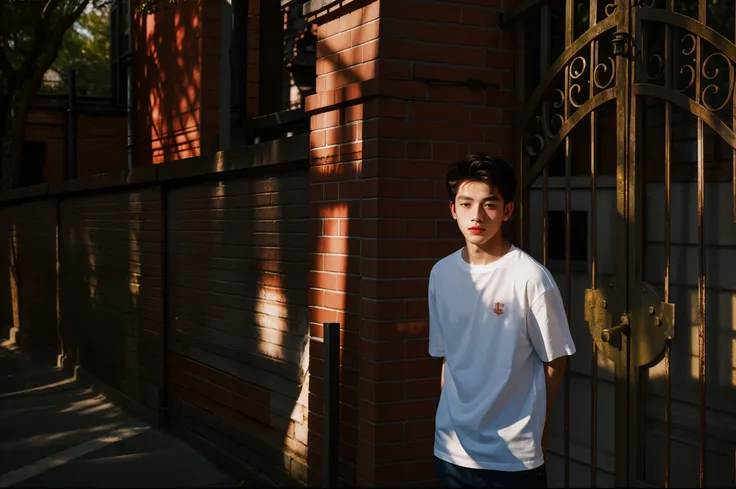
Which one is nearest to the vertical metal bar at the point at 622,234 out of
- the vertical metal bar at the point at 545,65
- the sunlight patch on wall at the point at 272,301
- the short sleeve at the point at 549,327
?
the vertical metal bar at the point at 545,65

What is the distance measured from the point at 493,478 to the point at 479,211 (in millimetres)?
916

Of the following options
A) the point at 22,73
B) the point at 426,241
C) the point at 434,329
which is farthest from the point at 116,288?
the point at 22,73

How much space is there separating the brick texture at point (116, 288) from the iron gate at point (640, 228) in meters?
3.54

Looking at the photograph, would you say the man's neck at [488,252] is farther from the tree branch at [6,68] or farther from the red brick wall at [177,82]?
the tree branch at [6,68]

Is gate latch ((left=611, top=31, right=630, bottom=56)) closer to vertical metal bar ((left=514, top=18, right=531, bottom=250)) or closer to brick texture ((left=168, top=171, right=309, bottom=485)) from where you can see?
vertical metal bar ((left=514, top=18, right=531, bottom=250))

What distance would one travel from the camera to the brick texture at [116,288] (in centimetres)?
824

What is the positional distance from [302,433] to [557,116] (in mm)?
2488

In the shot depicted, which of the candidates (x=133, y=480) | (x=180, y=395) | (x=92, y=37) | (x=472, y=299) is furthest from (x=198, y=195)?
(x=92, y=37)

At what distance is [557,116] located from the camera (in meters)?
4.36

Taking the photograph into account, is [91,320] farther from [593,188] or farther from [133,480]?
[593,188]

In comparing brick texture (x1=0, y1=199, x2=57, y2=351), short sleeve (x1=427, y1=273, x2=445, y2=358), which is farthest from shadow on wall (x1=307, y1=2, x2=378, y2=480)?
brick texture (x1=0, y1=199, x2=57, y2=351)

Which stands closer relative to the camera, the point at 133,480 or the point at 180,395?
the point at 133,480

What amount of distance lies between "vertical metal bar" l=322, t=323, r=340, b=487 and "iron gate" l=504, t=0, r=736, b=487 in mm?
1035

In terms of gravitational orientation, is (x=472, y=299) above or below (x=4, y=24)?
below
